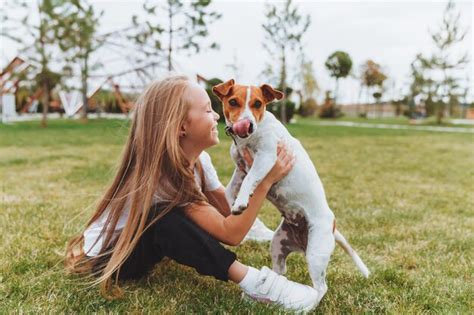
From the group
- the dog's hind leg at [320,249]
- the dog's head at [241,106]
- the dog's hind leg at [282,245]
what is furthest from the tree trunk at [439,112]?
the dog's head at [241,106]

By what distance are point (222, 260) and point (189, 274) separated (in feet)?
1.85

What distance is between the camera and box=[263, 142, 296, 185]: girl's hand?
2176 millimetres

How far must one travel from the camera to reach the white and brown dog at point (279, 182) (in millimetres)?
1953

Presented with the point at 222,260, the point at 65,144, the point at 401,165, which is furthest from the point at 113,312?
the point at 65,144

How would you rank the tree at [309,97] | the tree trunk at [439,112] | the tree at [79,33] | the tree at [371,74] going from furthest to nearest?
the tree at [371,74], the tree at [309,97], the tree trunk at [439,112], the tree at [79,33]

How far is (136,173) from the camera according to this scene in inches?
91.5

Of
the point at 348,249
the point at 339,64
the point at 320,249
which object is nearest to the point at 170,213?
the point at 320,249

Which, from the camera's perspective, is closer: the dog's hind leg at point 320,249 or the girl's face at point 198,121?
the dog's hind leg at point 320,249

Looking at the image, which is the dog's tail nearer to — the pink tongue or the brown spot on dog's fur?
the brown spot on dog's fur

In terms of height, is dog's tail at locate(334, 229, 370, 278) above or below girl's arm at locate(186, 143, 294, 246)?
below

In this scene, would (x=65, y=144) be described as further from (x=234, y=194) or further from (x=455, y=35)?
(x=455, y=35)

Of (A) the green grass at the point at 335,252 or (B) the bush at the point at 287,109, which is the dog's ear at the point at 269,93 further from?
(B) the bush at the point at 287,109

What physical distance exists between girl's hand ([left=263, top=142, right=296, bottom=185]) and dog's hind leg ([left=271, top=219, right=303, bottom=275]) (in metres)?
0.38

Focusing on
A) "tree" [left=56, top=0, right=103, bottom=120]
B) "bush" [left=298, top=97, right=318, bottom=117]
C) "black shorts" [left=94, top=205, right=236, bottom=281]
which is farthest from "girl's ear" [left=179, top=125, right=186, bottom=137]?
"bush" [left=298, top=97, right=318, bottom=117]
